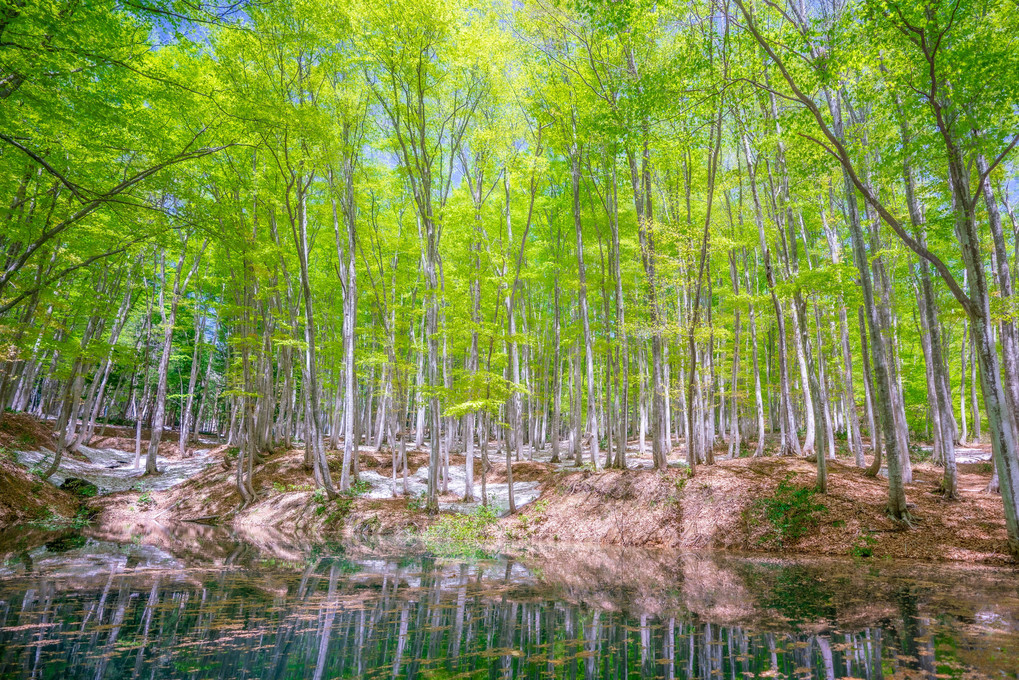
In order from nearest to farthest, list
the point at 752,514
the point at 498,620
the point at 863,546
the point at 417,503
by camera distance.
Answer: the point at 498,620
the point at 863,546
the point at 752,514
the point at 417,503

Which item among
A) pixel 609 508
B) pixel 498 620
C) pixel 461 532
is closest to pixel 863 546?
pixel 609 508

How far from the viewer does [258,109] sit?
8.46 meters

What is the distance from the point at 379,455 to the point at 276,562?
1229cm

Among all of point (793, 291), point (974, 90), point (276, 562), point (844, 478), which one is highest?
point (974, 90)

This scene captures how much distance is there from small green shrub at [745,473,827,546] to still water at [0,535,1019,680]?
183cm

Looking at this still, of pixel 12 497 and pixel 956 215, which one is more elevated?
pixel 956 215

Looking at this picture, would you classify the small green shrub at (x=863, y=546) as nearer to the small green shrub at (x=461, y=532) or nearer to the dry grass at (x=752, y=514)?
the dry grass at (x=752, y=514)

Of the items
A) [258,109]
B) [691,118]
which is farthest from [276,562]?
[691,118]

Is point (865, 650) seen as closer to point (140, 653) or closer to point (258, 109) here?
point (140, 653)

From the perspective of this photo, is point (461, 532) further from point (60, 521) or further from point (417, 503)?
point (60, 521)

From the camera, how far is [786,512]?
1009 cm

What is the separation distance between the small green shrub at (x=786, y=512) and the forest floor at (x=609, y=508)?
0.08 feet

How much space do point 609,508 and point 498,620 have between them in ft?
27.3

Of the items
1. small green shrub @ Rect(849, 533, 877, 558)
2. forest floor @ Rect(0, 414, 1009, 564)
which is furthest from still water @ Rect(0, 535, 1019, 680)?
forest floor @ Rect(0, 414, 1009, 564)
